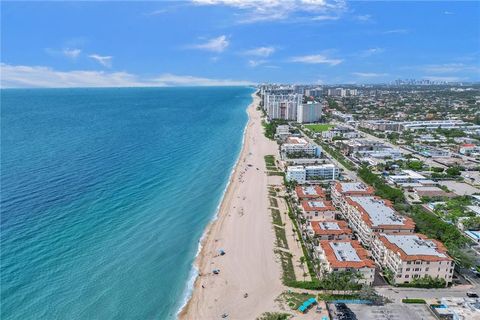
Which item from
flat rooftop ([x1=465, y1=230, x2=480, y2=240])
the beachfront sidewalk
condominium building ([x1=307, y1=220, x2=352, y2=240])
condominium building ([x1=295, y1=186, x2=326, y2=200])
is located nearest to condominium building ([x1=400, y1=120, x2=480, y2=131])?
flat rooftop ([x1=465, y1=230, x2=480, y2=240])

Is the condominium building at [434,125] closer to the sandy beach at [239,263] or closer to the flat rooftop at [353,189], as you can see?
the flat rooftop at [353,189]

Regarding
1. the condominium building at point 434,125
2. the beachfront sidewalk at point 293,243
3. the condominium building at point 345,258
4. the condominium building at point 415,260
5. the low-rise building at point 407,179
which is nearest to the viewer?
the condominium building at point 345,258

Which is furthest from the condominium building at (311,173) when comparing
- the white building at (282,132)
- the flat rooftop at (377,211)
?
the white building at (282,132)

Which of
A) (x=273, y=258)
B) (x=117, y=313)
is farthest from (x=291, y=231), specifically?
(x=117, y=313)

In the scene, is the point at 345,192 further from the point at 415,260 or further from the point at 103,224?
the point at 103,224

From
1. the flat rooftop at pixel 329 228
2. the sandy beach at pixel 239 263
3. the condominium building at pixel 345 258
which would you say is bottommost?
the sandy beach at pixel 239 263

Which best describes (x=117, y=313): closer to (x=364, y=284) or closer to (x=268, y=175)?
(x=364, y=284)
